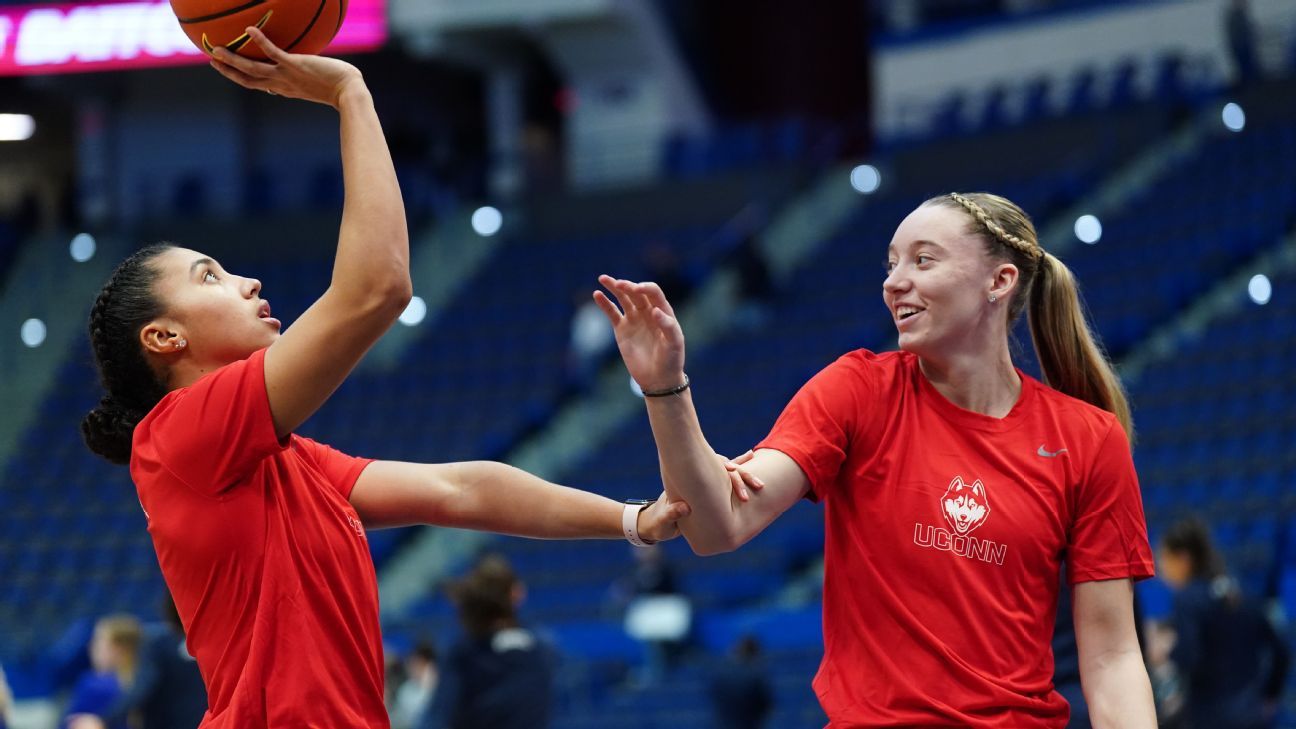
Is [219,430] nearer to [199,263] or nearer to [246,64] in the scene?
[199,263]

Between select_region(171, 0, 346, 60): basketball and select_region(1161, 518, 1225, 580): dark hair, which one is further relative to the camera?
select_region(1161, 518, 1225, 580): dark hair

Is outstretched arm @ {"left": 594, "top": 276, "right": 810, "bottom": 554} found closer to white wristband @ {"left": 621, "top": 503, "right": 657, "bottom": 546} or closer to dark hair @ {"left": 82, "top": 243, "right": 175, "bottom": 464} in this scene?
white wristband @ {"left": 621, "top": 503, "right": 657, "bottom": 546}

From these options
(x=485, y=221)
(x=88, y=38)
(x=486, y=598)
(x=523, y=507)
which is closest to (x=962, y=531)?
(x=523, y=507)

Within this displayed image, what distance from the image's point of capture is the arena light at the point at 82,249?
1852 cm

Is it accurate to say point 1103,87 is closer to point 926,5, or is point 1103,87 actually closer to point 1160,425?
point 926,5

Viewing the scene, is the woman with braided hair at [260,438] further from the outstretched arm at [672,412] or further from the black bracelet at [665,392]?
the black bracelet at [665,392]

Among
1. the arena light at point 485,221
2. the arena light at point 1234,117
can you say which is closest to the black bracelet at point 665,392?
the arena light at point 1234,117

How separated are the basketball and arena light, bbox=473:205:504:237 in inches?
614

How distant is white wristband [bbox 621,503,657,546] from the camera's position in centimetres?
284

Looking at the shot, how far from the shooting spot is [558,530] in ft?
9.50

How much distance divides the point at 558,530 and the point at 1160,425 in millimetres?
9432

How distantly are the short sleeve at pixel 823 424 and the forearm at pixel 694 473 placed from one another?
0.17 m

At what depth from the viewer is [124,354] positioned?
8.59 ft

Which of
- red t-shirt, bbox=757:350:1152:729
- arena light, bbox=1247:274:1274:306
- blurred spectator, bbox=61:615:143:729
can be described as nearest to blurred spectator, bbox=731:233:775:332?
arena light, bbox=1247:274:1274:306
